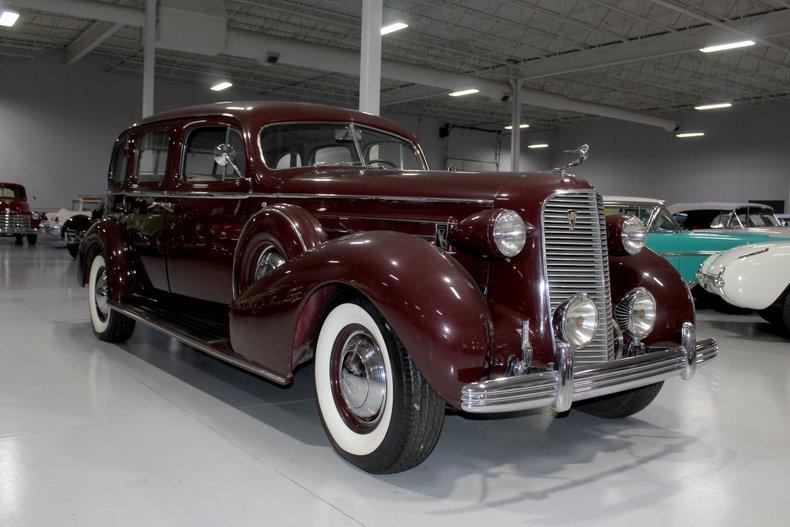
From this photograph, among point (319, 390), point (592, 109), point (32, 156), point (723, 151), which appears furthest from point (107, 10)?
point (723, 151)

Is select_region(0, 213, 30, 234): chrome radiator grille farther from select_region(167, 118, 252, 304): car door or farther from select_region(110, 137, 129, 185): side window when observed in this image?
select_region(167, 118, 252, 304): car door

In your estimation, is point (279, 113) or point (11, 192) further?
point (11, 192)

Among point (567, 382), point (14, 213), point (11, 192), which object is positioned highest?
point (11, 192)

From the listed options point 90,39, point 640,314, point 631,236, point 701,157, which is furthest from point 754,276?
point 701,157

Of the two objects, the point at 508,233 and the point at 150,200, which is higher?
the point at 150,200

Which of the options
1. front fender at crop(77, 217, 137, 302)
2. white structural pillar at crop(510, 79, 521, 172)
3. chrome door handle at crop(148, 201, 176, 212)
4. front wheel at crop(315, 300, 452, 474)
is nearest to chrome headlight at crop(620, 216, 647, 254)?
front wheel at crop(315, 300, 452, 474)

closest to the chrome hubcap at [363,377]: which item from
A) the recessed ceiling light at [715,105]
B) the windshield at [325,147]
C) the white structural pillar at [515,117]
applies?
the windshield at [325,147]

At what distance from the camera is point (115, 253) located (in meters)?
5.32

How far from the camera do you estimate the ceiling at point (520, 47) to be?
1412cm

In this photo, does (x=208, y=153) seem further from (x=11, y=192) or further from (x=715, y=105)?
(x=715, y=105)

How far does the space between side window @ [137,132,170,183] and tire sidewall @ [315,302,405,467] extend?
2.48m

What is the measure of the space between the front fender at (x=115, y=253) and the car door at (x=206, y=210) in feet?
1.65

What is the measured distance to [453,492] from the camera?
2850 millimetres

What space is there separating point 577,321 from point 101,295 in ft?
13.8
